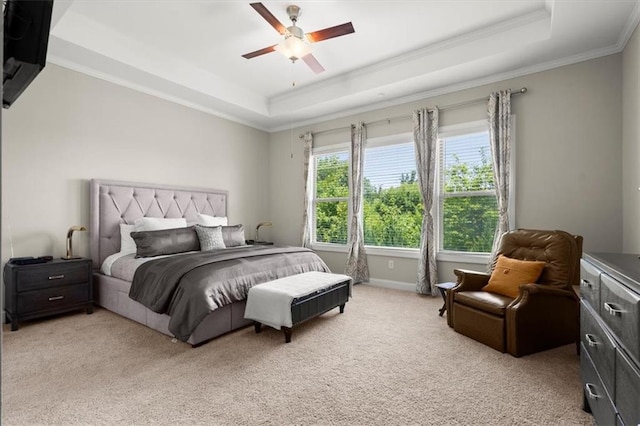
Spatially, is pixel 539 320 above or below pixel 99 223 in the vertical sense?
below

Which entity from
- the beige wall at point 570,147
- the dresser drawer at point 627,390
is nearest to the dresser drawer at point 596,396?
the dresser drawer at point 627,390

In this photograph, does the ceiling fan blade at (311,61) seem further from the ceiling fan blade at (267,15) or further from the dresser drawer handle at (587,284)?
the dresser drawer handle at (587,284)

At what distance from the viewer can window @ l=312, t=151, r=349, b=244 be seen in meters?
5.63

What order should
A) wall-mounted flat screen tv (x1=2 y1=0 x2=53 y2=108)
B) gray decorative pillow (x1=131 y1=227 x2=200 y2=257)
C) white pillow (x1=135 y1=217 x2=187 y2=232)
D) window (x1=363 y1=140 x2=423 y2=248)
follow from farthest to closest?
window (x1=363 y1=140 x2=423 y2=248) → white pillow (x1=135 y1=217 x2=187 y2=232) → gray decorative pillow (x1=131 y1=227 x2=200 y2=257) → wall-mounted flat screen tv (x1=2 y1=0 x2=53 y2=108)

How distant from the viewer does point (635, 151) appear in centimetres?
301

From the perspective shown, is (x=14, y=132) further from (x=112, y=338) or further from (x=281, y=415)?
(x=281, y=415)

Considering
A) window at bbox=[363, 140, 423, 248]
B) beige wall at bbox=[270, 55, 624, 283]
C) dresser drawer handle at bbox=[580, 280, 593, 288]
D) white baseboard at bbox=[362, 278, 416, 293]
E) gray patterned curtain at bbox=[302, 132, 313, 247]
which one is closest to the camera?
dresser drawer handle at bbox=[580, 280, 593, 288]

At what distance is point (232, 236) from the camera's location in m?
4.64

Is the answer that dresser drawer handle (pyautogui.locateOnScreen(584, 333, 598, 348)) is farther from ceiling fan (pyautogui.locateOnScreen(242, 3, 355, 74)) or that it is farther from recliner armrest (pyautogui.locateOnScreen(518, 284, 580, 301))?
ceiling fan (pyautogui.locateOnScreen(242, 3, 355, 74))

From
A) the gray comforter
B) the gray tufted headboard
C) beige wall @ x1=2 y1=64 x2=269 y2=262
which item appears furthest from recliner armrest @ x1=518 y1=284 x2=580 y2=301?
beige wall @ x1=2 y1=64 x2=269 y2=262

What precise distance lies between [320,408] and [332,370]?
1.47 ft

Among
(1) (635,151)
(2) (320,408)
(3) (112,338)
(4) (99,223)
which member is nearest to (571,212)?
(1) (635,151)

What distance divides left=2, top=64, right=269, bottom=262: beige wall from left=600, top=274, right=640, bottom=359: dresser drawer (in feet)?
15.5

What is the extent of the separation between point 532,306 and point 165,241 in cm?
365
